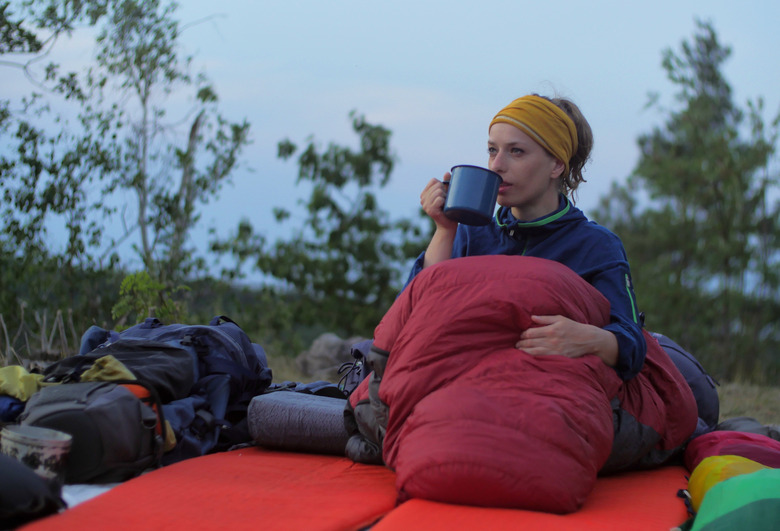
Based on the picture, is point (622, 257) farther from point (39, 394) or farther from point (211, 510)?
point (39, 394)

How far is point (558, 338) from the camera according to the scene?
2.04 metres

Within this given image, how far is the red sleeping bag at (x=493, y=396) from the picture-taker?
178 centimetres

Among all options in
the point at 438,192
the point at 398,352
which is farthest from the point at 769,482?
the point at 438,192

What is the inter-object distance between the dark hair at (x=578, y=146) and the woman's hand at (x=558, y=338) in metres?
0.71

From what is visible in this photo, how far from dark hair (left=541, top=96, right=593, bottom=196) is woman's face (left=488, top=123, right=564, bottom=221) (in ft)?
0.52

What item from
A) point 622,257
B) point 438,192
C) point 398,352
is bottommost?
point 398,352

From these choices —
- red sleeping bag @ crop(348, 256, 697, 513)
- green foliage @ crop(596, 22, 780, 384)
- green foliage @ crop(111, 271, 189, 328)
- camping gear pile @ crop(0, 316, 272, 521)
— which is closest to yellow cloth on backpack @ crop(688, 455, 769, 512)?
red sleeping bag @ crop(348, 256, 697, 513)

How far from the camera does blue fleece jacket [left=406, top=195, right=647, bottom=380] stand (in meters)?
2.23

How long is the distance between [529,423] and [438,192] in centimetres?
83

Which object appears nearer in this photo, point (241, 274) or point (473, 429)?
point (473, 429)

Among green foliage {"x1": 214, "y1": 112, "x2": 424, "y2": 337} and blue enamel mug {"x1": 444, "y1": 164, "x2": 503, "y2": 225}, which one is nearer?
blue enamel mug {"x1": 444, "y1": 164, "x2": 503, "y2": 225}

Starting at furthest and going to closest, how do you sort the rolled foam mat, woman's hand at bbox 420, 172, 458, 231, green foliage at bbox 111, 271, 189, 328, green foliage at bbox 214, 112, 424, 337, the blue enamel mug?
green foliage at bbox 214, 112, 424, 337 < green foliage at bbox 111, 271, 189, 328 < the rolled foam mat < woman's hand at bbox 420, 172, 458, 231 < the blue enamel mug

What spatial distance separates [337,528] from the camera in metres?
1.68

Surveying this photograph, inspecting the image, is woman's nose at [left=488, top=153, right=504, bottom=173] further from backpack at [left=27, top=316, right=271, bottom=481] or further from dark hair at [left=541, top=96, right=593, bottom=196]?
backpack at [left=27, top=316, right=271, bottom=481]
